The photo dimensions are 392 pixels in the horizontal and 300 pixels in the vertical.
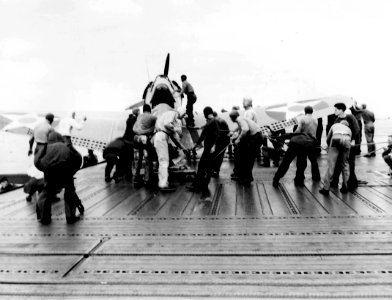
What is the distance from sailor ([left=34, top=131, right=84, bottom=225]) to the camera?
5203 mm

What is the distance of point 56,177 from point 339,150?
4.49 meters

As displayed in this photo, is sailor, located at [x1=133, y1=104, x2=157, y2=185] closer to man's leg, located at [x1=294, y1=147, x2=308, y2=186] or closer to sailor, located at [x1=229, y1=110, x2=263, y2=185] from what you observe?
sailor, located at [x1=229, y1=110, x2=263, y2=185]

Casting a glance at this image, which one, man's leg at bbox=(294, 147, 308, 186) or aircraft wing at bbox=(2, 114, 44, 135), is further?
aircraft wing at bbox=(2, 114, 44, 135)

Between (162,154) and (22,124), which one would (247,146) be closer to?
(162,154)

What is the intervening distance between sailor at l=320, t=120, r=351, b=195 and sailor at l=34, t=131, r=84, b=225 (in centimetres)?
400

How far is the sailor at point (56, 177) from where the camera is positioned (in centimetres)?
520

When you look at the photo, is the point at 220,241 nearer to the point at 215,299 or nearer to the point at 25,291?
the point at 215,299

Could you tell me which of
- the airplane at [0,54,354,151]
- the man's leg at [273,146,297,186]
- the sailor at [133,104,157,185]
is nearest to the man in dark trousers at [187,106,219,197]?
the sailor at [133,104,157,185]

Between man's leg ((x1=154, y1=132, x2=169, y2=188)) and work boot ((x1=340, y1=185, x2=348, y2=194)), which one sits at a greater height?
man's leg ((x1=154, y1=132, x2=169, y2=188))

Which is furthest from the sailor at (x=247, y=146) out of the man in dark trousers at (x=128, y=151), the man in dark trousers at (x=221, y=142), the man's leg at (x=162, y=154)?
the man in dark trousers at (x=128, y=151)

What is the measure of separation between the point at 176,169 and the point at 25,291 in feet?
18.8

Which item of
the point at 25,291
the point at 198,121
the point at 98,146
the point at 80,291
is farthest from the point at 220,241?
the point at 198,121

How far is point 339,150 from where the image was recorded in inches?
260

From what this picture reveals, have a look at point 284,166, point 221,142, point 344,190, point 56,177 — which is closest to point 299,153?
point 284,166
